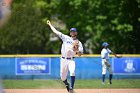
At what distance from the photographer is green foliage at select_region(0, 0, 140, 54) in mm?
37700

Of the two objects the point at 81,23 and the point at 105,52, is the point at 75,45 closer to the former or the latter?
the point at 105,52

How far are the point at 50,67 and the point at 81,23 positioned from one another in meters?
15.3

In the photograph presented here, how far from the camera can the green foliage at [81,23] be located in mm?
37700

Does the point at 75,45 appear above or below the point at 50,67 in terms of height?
above

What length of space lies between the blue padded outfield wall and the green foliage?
10490 millimetres

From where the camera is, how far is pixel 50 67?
994 inches

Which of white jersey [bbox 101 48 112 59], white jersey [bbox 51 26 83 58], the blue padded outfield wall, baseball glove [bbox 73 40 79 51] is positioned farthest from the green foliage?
baseball glove [bbox 73 40 79 51]

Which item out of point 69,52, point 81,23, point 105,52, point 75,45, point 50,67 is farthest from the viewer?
point 81,23

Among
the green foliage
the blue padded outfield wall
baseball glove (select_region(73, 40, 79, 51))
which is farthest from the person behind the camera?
the green foliage

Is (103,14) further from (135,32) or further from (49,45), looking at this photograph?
(49,45)

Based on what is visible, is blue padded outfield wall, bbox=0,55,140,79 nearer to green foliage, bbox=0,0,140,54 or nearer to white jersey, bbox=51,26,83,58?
green foliage, bbox=0,0,140,54

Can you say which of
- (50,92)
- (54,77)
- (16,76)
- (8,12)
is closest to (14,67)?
(16,76)

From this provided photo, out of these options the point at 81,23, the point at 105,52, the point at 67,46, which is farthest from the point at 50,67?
the point at 81,23

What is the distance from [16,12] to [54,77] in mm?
14485
